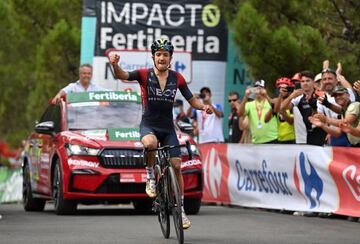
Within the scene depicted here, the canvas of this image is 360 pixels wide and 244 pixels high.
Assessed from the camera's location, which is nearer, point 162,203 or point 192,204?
point 162,203

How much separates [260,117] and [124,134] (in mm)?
3574

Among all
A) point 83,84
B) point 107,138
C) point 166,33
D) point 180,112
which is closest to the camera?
point 107,138

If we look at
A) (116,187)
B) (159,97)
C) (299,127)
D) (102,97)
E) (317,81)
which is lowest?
(116,187)

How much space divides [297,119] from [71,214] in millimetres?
3614

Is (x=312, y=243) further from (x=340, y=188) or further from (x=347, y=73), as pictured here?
(x=347, y=73)

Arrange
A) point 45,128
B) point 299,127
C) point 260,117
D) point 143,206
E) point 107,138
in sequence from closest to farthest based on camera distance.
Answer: point 107,138
point 45,128
point 299,127
point 143,206
point 260,117

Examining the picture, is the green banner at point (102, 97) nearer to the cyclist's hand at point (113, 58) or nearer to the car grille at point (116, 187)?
the car grille at point (116, 187)

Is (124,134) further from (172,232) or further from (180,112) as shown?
(180,112)

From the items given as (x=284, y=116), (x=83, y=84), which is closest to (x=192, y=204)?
(x=284, y=116)

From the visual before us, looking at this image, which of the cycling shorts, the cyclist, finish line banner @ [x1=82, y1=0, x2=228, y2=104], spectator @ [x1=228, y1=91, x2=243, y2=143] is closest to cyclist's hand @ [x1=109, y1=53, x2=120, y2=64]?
the cyclist

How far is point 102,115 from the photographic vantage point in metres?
17.8

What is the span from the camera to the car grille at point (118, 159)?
16609 mm

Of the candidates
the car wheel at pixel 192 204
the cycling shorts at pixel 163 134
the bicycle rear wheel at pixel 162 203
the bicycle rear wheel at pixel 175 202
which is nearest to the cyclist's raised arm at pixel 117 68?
the cycling shorts at pixel 163 134

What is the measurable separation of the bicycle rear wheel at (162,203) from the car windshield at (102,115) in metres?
4.56
